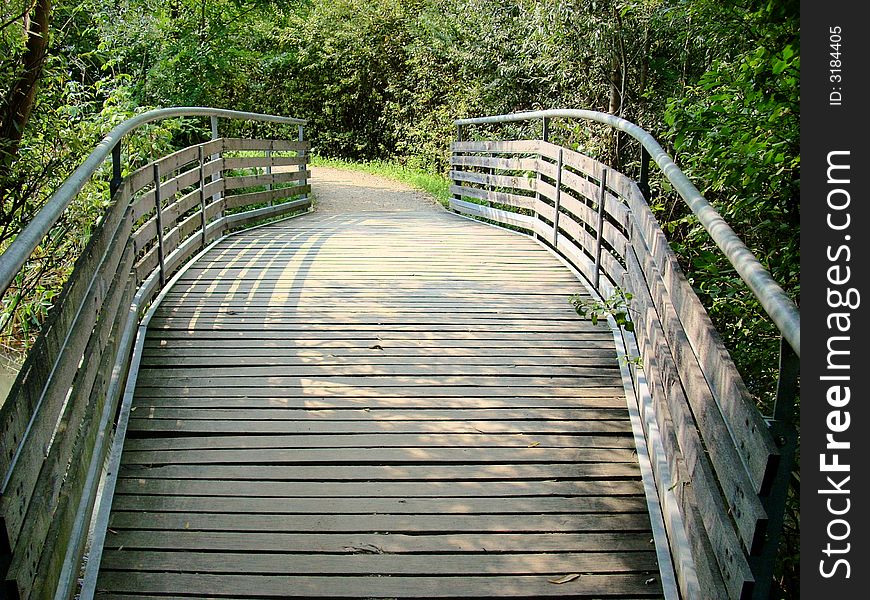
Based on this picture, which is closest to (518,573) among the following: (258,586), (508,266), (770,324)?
(258,586)

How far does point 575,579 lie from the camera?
3238 mm

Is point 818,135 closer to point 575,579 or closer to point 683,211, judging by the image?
point 575,579

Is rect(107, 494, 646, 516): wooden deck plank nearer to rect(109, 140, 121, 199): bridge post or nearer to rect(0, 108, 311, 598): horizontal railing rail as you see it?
rect(0, 108, 311, 598): horizontal railing rail

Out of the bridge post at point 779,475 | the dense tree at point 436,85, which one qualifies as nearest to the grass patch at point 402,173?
the dense tree at point 436,85

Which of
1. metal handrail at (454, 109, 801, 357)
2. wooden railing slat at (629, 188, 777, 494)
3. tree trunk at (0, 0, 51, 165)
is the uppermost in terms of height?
tree trunk at (0, 0, 51, 165)

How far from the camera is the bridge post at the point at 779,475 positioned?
2.24m

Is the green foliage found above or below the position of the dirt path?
below

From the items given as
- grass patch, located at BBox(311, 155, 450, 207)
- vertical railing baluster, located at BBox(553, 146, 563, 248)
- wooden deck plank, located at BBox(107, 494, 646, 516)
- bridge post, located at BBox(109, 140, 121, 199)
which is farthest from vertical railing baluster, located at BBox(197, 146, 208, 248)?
grass patch, located at BBox(311, 155, 450, 207)

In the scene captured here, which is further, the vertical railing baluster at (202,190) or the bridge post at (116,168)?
the vertical railing baluster at (202,190)

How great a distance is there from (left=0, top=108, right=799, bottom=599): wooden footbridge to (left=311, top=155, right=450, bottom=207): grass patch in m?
7.86

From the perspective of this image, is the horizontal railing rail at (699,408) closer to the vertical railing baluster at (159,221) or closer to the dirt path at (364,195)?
the vertical railing baluster at (159,221)

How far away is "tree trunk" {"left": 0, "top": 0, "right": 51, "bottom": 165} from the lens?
582 centimetres

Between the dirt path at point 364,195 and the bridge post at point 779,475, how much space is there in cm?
1048

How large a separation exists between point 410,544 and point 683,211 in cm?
620
